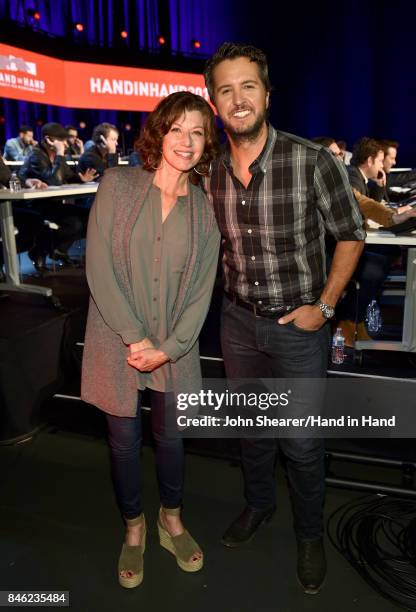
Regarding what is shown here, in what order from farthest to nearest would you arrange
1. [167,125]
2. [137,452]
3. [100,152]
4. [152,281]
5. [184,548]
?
1. [100,152]
2. [184,548]
3. [137,452]
4. [152,281]
5. [167,125]

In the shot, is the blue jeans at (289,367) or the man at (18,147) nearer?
the blue jeans at (289,367)

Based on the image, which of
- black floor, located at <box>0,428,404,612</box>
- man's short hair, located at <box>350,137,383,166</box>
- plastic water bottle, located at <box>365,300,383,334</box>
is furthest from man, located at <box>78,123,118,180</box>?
black floor, located at <box>0,428,404,612</box>

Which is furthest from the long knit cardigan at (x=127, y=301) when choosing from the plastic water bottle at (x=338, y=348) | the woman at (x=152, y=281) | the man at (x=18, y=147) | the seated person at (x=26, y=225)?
the man at (x=18, y=147)

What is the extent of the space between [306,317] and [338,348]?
1390mm

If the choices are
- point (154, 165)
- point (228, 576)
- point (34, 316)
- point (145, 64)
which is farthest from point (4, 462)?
point (145, 64)

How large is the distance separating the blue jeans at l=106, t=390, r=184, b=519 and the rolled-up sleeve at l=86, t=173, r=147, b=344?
0.88ft

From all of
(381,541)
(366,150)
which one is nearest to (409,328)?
(381,541)

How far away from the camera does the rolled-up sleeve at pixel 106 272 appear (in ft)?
5.13

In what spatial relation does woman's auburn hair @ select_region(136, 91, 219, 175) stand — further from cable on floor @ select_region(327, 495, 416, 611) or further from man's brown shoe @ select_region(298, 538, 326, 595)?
cable on floor @ select_region(327, 495, 416, 611)

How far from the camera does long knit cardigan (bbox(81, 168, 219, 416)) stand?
5.14 feet

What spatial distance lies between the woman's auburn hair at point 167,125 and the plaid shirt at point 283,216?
10 cm

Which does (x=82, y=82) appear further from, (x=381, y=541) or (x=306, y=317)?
(x=381, y=541)

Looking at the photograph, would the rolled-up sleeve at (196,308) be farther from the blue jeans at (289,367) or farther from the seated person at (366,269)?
the seated person at (366,269)

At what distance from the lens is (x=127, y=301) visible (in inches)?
63.7
